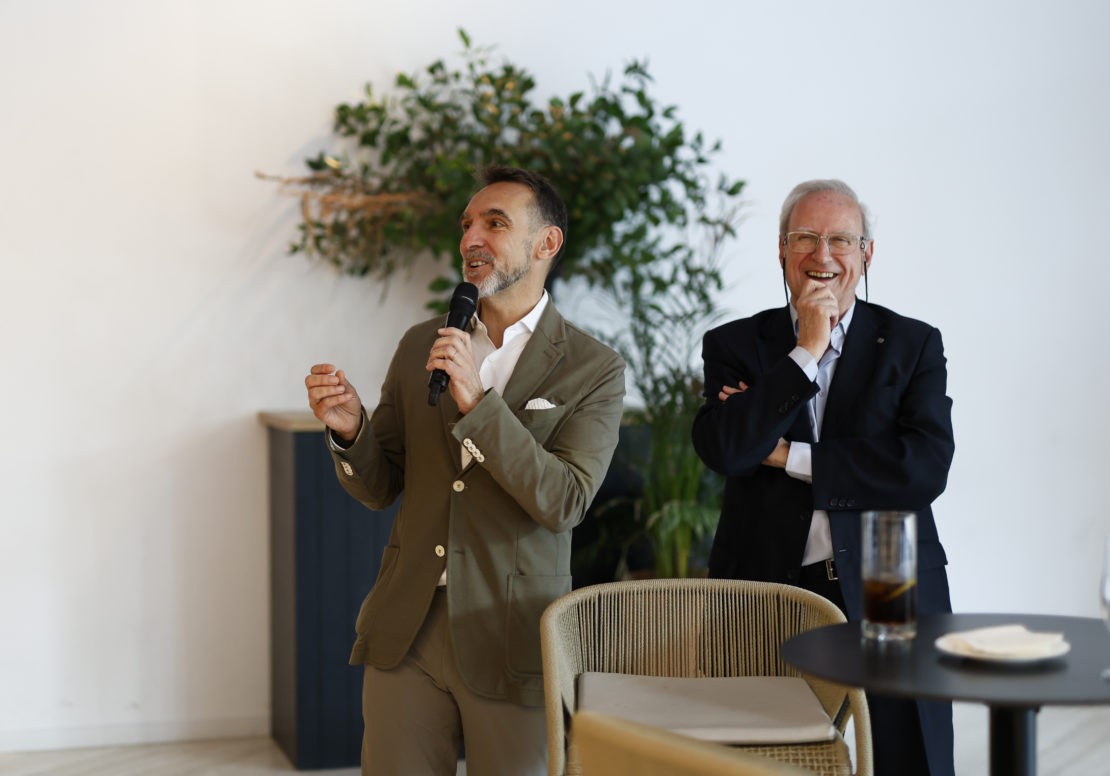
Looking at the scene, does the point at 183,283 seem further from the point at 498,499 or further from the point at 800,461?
the point at 800,461

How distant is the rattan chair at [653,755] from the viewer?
1.29 m

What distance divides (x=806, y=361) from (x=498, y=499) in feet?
2.12

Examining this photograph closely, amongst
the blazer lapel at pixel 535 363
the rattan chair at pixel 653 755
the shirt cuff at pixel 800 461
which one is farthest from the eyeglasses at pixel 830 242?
the rattan chair at pixel 653 755

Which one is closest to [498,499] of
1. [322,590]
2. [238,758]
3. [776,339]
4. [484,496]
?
[484,496]

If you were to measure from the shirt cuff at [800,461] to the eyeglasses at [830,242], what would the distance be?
400mm

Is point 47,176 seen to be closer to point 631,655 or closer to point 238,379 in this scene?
point 238,379

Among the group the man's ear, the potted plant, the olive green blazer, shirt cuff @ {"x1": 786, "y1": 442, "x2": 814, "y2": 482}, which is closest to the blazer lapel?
the olive green blazer

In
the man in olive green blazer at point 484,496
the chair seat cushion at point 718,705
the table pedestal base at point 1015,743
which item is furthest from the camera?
the man in olive green blazer at point 484,496

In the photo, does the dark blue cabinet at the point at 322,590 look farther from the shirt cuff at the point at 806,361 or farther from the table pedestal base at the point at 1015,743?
the table pedestal base at the point at 1015,743

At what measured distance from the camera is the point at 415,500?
7.52 ft

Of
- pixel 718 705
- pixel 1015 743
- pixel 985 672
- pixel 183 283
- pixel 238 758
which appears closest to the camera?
pixel 985 672

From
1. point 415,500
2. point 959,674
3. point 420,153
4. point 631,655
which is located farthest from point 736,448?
point 420,153

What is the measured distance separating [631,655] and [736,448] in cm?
45

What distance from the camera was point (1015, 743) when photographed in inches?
68.2
